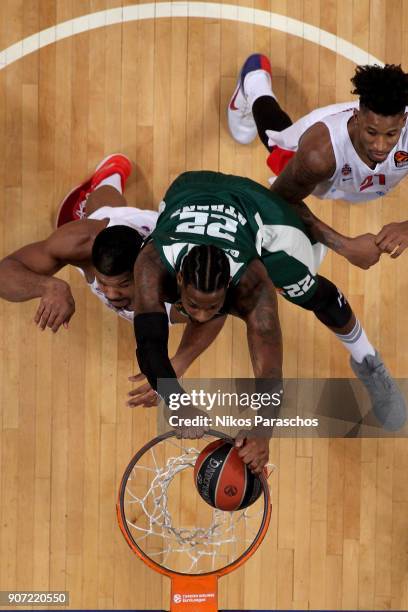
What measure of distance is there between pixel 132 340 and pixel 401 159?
201 cm

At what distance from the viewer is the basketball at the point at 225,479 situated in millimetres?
3273

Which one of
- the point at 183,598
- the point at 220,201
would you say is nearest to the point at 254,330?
the point at 220,201

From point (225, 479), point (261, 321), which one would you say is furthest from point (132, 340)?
point (261, 321)

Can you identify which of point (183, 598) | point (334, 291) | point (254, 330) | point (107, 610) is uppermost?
point (334, 291)

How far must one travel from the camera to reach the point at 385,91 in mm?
3066

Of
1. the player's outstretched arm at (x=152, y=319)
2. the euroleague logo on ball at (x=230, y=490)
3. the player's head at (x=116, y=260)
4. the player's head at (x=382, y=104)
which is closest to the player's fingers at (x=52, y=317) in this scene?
the player's head at (x=116, y=260)

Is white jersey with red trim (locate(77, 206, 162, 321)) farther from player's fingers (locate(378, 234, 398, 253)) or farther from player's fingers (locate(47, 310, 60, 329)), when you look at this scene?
player's fingers (locate(378, 234, 398, 253))

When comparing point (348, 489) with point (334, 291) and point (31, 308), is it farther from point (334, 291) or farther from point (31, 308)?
point (31, 308)

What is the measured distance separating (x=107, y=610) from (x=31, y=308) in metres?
1.95

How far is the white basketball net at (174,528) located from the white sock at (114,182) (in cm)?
158

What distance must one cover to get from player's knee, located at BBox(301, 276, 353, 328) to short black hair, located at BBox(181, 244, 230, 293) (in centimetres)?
111

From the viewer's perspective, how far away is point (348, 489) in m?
4.64

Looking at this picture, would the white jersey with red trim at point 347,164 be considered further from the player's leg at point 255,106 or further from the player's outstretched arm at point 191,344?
the player's outstretched arm at point 191,344

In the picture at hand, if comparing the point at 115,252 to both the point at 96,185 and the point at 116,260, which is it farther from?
the point at 96,185
